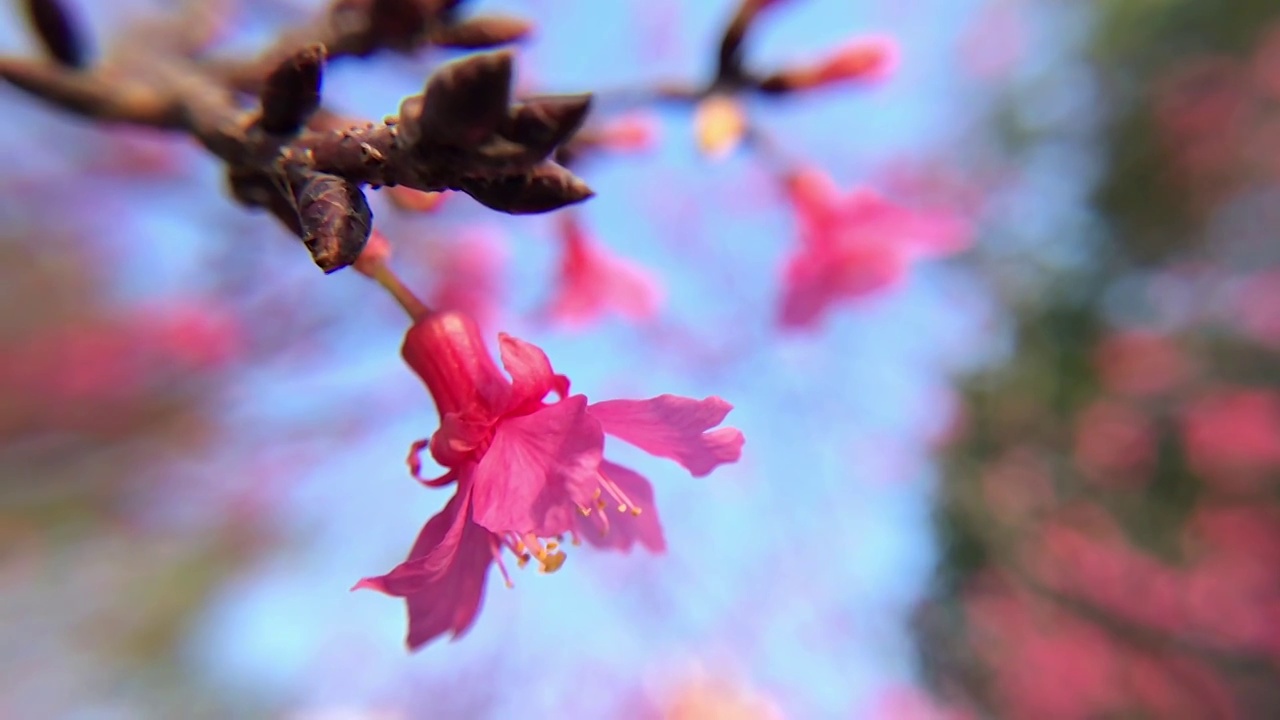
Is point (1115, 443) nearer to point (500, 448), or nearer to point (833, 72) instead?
point (833, 72)

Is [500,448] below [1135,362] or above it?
below

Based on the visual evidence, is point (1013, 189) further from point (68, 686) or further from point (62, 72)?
point (68, 686)

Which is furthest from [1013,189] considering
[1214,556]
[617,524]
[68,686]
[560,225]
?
[68,686]

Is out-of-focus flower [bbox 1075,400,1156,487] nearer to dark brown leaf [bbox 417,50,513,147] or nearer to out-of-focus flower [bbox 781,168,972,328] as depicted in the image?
out-of-focus flower [bbox 781,168,972,328]

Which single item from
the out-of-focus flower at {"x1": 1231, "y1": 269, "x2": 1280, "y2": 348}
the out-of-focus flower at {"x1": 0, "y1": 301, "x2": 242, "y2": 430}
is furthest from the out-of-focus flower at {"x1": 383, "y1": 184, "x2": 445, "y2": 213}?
the out-of-focus flower at {"x1": 1231, "y1": 269, "x2": 1280, "y2": 348}

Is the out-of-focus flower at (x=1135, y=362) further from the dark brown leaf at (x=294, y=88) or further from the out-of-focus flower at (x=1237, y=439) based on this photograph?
the dark brown leaf at (x=294, y=88)

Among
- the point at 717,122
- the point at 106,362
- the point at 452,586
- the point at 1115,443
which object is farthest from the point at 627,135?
the point at 1115,443
